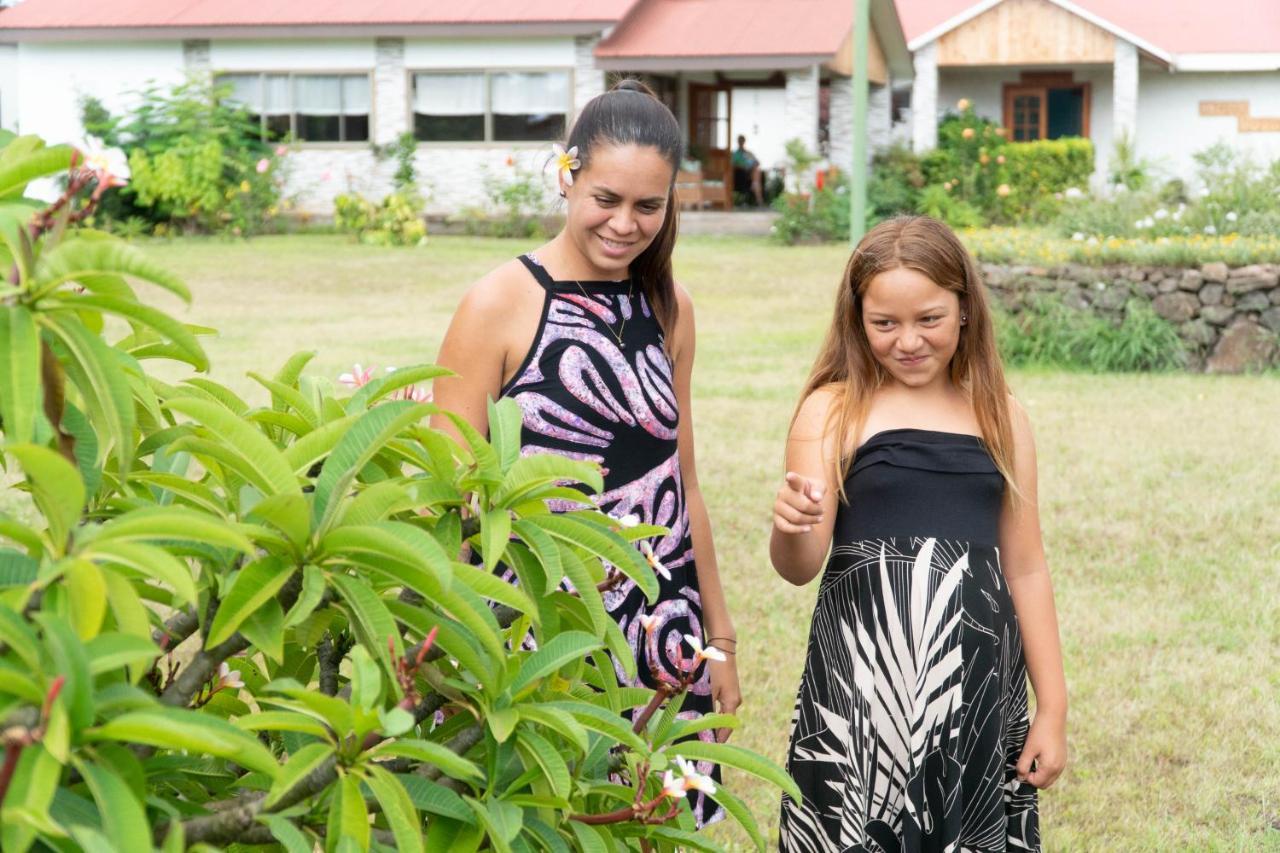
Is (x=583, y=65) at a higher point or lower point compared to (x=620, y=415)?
higher

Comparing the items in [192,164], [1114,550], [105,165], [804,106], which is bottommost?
[1114,550]

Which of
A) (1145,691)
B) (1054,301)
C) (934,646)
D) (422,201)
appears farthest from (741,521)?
(422,201)

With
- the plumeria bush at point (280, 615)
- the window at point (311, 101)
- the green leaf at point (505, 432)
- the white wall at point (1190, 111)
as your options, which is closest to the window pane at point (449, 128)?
the window at point (311, 101)

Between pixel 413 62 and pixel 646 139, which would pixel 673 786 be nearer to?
pixel 646 139

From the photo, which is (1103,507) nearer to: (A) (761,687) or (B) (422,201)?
(A) (761,687)

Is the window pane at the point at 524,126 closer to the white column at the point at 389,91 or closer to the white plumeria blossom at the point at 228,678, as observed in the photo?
the white column at the point at 389,91

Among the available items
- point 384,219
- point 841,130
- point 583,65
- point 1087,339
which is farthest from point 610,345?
point 841,130

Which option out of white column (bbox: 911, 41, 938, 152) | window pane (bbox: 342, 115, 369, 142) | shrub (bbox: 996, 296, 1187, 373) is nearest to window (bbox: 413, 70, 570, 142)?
window pane (bbox: 342, 115, 369, 142)

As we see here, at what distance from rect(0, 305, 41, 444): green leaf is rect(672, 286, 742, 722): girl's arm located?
1512 millimetres

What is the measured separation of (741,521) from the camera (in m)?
6.06

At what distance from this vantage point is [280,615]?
1.14 m

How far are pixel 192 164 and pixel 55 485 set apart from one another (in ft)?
60.6

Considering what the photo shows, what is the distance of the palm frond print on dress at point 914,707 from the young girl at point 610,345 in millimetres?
204

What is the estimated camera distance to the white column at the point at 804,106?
19719 mm
